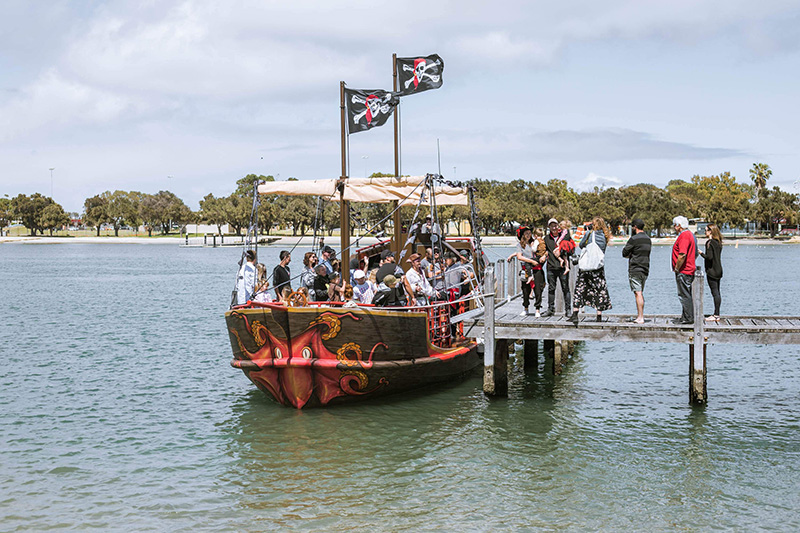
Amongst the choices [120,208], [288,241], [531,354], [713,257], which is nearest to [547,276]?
[713,257]

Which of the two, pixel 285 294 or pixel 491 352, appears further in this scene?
pixel 285 294

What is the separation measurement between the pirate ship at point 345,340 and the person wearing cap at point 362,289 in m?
0.27

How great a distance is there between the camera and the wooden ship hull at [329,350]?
1428 cm

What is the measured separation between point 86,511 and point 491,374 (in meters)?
7.95

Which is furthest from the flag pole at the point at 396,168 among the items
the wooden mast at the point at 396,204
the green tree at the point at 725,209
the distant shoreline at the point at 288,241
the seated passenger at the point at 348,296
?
the green tree at the point at 725,209

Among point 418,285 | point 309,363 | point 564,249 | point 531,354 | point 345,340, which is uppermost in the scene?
point 564,249

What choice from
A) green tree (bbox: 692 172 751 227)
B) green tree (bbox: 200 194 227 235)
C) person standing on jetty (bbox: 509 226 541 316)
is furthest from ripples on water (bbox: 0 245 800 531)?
green tree (bbox: 200 194 227 235)

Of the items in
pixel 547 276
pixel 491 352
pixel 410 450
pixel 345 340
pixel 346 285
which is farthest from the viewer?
pixel 547 276

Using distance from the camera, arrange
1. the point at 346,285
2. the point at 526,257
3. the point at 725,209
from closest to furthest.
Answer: the point at 346,285 → the point at 526,257 → the point at 725,209

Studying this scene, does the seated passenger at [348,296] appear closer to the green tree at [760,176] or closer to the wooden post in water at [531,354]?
the wooden post in water at [531,354]

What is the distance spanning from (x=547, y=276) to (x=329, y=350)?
4.76 meters

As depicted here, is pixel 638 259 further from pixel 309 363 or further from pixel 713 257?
pixel 309 363

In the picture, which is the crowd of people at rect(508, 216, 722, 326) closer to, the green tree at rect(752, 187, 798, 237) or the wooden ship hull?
the wooden ship hull

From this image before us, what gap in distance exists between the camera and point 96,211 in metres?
160
